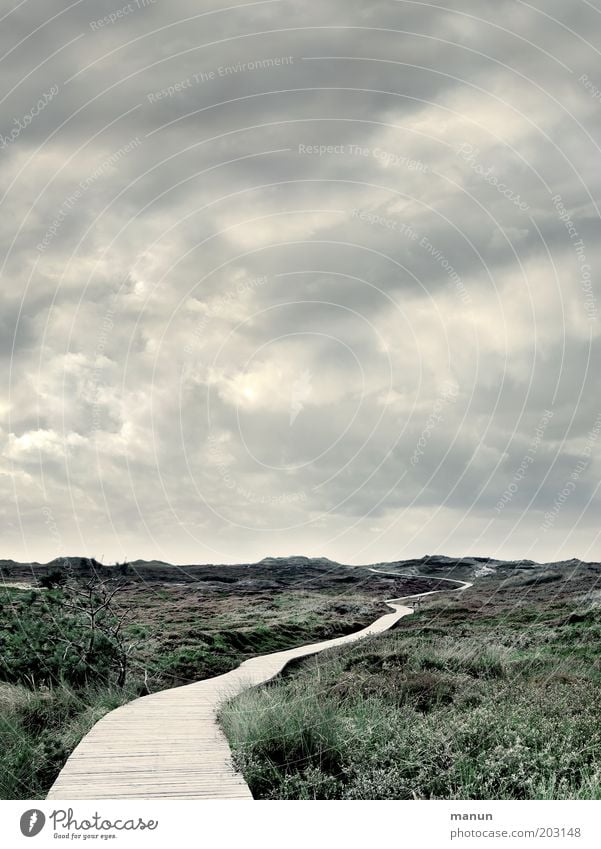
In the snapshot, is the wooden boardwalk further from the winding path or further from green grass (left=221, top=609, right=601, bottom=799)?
green grass (left=221, top=609, right=601, bottom=799)

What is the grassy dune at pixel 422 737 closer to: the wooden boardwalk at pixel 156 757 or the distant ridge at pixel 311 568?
the wooden boardwalk at pixel 156 757

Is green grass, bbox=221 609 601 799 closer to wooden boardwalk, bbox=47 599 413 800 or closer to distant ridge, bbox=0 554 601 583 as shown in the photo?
wooden boardwalk, bbox=47 599 413 800

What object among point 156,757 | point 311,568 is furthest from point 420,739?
point 311,568

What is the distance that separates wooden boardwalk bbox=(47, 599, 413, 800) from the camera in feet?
25.9

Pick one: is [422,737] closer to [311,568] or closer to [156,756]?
[156,756]

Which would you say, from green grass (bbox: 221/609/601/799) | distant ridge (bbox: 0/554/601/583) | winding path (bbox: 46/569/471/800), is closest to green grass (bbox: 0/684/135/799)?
winding path (bbox: 46/569/471/800)

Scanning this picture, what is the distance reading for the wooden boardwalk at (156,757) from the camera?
25.9 feet

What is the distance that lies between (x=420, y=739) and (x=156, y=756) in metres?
3.60
